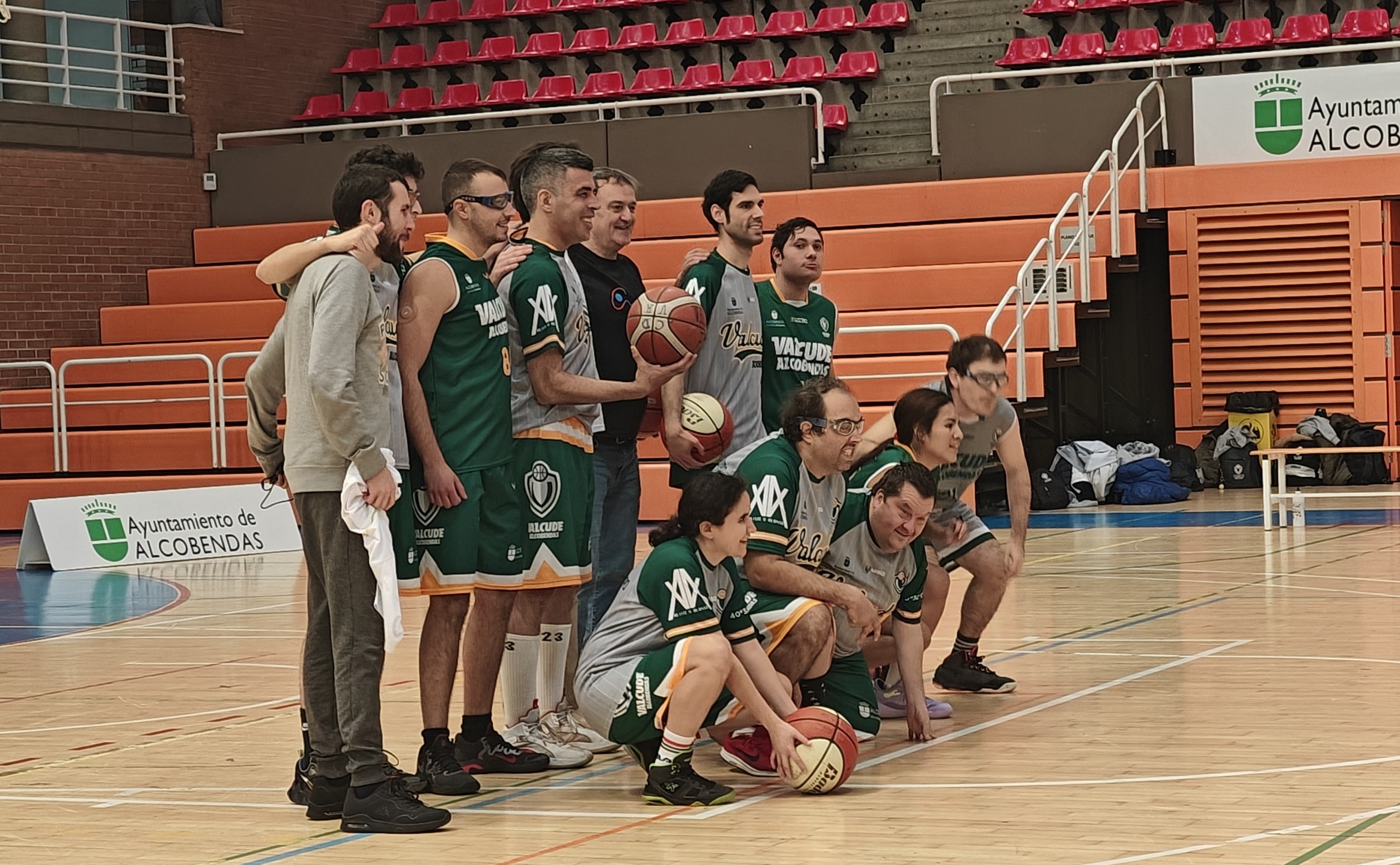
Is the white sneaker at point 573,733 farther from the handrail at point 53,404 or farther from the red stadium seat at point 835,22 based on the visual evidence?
the red stadium seat at point 835,22

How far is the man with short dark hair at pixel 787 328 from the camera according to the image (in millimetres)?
6449

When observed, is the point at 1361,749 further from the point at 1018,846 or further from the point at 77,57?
the point at 77,57

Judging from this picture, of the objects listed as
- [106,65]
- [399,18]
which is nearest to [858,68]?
[399,18]

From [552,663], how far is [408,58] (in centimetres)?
1508

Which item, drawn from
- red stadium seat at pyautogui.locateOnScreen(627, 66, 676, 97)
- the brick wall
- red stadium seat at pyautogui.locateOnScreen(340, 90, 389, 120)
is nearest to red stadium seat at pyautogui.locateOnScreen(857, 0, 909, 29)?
red stadium seat at pyautogui.locateOnScreen(627, 66, 676, 97)

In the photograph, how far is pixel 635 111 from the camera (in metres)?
19.0

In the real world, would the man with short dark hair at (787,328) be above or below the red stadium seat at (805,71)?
below

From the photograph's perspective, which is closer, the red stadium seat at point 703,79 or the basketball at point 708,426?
the basketball at point 708,426

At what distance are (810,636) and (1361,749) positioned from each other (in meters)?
1.56

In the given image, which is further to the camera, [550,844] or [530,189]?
[530,189]

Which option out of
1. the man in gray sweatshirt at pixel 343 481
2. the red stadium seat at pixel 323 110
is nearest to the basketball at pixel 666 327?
the man in gray sweatshirt at pixel 343 481

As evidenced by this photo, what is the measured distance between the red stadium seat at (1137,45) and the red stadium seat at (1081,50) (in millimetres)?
113

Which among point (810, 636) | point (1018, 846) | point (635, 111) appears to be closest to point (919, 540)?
point (810, 636)

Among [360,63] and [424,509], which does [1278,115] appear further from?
[424,509]
